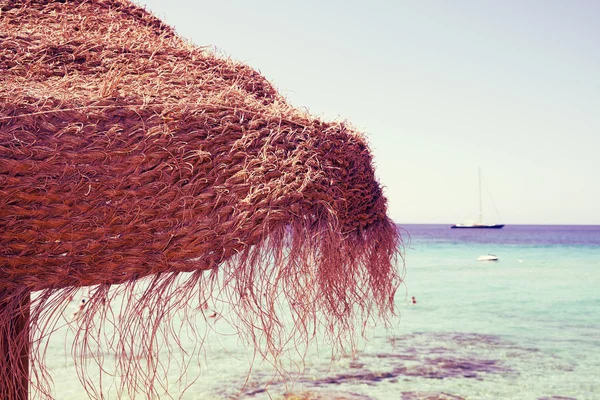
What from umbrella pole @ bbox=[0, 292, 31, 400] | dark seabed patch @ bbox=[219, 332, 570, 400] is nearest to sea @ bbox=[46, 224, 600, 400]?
dark seabed patch @ bbox=[219, 332, 570, 400]

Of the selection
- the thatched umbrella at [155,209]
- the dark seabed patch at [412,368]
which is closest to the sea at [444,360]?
the dark seabed patch at [412,368]

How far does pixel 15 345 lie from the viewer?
1233mm

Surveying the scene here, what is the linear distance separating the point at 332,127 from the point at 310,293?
0.44 meters

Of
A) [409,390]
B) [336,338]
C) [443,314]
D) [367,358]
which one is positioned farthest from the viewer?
[443,314]

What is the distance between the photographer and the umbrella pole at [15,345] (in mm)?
1218

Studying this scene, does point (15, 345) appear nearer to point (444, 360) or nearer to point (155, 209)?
point (155, 209)

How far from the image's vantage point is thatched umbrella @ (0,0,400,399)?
118cm

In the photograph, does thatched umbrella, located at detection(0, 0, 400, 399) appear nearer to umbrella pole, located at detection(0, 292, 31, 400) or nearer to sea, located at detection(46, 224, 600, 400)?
umbrella pole, located at detection(0, 292, 31, 400)

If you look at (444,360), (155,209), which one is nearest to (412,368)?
(444,360)

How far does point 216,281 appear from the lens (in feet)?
4.17

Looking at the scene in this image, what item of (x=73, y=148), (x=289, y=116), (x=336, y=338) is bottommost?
(x=336, y=338)

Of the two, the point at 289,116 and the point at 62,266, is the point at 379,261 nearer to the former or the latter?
the point at 289,116

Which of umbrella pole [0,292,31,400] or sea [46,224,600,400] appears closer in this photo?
umbrella pole [0,292,31,400]

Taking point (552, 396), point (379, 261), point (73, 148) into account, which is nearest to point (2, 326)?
point (73, 148)
